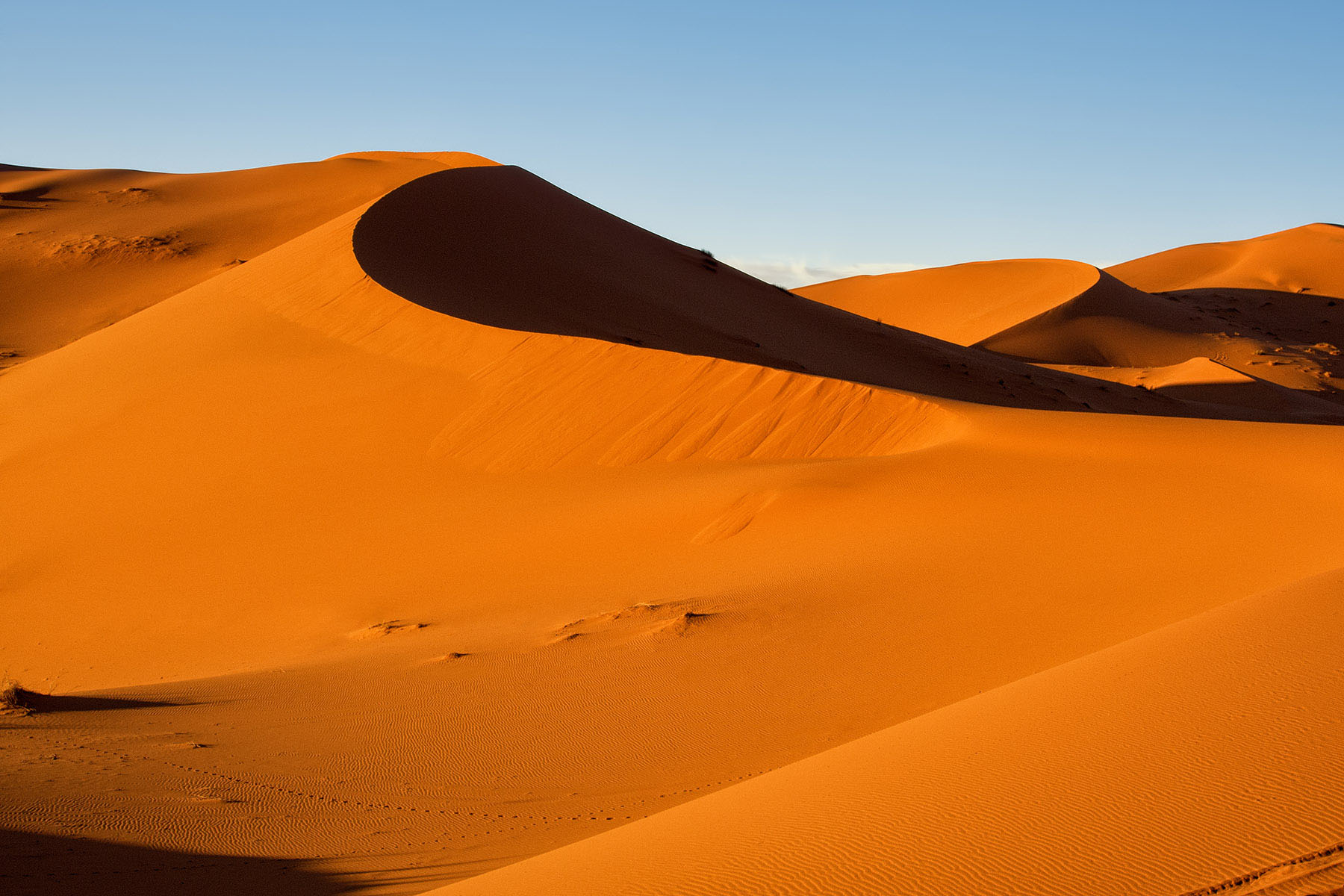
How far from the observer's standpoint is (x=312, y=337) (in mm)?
15586

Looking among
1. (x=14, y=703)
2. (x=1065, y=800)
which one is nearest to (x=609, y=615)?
(x=14, y=703)

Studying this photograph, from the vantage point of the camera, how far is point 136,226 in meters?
37.1

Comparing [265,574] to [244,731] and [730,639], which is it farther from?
[730,639]

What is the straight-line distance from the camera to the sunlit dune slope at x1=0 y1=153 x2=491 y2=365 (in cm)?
3097

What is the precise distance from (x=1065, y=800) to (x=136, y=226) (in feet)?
132

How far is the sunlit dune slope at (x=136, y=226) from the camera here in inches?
1219

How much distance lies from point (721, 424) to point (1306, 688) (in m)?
8.15

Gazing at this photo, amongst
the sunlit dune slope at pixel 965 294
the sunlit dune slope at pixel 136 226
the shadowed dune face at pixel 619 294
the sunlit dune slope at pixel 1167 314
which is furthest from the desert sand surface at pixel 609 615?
the sunlit dune slope at pixel 965 294

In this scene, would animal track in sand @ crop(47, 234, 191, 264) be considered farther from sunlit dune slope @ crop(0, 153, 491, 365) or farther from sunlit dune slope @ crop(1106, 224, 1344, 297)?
sunlit dune slope @ crop(1106, 224, 1344, 297)

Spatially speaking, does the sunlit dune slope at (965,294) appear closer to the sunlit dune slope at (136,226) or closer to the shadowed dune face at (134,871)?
the sunlit dune slope at (136,226)

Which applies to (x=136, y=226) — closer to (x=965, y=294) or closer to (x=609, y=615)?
(x=965, y=294)

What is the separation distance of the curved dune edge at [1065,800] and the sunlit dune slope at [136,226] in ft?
88.3

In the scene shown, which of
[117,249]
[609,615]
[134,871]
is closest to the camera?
[134,871]

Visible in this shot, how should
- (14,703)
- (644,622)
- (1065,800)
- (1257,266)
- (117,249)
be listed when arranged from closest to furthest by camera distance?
1. (1065,800)
2. (14,703)
3. (644,622)
4. (117,249)
5. (1257,266)
